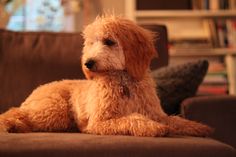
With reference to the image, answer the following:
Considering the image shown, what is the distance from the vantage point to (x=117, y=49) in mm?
1623

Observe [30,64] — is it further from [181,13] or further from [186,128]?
[181,13]

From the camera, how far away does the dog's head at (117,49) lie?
5.26 feet

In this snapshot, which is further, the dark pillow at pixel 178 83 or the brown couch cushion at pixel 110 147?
the dark pillow at pixel 178 83

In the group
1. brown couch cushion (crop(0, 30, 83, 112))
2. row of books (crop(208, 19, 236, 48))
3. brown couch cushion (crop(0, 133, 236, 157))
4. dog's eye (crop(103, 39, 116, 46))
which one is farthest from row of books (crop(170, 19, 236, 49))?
brown couch cushion (crop(0, 133, 236, 157))

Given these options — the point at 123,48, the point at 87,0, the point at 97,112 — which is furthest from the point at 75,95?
the point at 87,0

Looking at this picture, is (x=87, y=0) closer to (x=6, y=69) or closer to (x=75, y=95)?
(x=6, y=69)

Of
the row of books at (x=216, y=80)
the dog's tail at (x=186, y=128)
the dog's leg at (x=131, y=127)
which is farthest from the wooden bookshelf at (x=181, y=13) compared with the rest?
the dog's leg at (x=131, y=127)

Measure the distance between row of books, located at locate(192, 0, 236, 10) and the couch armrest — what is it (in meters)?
1.84

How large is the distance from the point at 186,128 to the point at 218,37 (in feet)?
6.98

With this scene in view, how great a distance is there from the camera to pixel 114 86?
167 cm

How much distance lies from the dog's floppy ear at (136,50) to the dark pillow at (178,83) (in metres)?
0.43

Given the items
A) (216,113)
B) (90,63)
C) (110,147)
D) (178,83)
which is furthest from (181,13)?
(110,147)

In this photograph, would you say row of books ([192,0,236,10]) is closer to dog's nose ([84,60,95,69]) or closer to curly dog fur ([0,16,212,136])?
curly dog fur ([0,16,212,136])

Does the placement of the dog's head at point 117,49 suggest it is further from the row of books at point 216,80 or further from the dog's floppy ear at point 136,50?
the row of books at point 216,80
